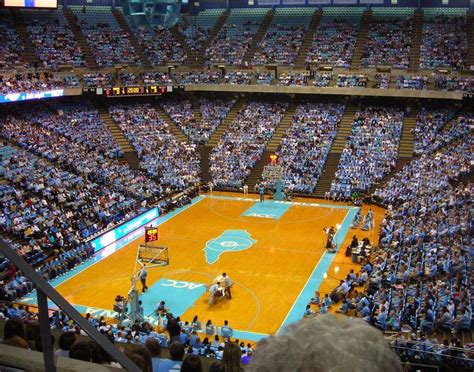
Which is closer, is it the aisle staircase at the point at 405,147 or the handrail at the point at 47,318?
the handrail at the point at 47,318

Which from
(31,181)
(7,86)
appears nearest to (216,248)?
(31,181)

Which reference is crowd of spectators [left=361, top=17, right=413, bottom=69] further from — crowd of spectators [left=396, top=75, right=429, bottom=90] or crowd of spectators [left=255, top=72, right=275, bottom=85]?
crowd of spectators [left=255, top=72, right=275, bottom=85]

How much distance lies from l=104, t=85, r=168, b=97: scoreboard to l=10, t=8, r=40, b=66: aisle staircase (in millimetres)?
7000

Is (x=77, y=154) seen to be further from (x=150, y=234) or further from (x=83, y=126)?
(x=150, y=234)

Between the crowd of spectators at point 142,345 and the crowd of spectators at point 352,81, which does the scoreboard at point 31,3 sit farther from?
the crowd of spectators at point 142,345

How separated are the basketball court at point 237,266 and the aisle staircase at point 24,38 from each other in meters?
21.2

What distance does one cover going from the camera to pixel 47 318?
8.73 ft

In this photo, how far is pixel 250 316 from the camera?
65.8 ft

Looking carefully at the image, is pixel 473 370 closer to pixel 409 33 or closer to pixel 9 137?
pixel 9 137

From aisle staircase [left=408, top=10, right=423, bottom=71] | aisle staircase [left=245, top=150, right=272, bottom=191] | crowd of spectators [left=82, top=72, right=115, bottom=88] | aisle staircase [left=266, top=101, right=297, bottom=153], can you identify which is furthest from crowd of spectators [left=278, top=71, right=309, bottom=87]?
crowd of spectators [left=82, top=72, right=115, bottom=88]

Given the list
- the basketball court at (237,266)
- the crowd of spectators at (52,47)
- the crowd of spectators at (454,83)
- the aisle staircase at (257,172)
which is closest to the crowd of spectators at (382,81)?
the crowd of spectators at (454,83)

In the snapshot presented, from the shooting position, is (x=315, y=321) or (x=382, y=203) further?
(x=382, y=203)

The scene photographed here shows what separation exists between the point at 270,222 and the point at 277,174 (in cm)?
845

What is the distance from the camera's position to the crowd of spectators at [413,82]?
4381 cm
